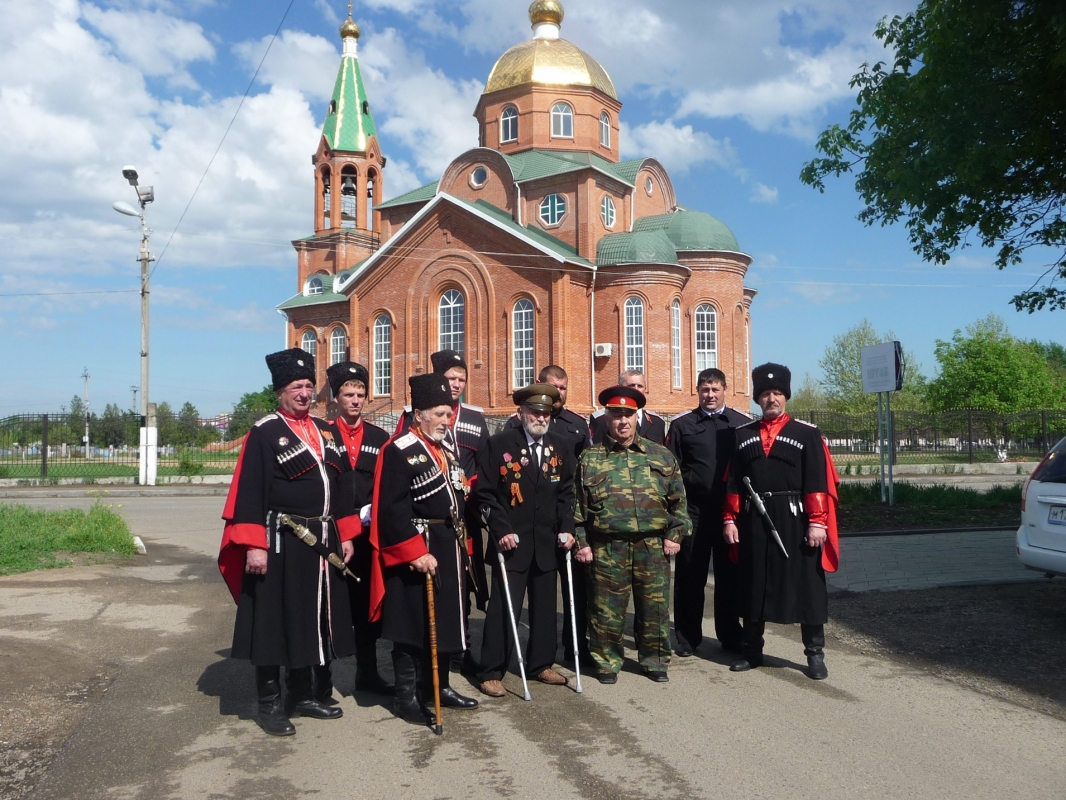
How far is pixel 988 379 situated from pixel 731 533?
132 feet

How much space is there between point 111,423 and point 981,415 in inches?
1100

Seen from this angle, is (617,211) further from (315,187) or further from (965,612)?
(965,612)

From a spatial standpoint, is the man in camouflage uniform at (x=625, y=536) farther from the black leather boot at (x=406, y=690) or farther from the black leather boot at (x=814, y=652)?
the black leather boot at (x=406, y=690)

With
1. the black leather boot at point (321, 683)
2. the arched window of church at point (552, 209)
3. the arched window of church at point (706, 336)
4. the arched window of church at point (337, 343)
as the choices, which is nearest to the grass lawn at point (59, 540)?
the black leather boot at point (321, 683)

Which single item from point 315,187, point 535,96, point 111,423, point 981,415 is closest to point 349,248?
point 315,187

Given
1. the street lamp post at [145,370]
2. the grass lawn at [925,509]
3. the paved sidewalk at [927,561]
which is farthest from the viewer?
the street lamp post at [145,370]

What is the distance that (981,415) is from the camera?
30250mm

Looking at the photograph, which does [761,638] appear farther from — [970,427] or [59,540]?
[970,427]

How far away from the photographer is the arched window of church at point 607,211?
3222 cm

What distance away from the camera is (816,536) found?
5785 millimetres

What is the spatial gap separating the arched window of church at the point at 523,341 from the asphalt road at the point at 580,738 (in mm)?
24071

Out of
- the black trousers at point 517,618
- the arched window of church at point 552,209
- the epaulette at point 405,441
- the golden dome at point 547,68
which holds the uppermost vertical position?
the golden dome at point 547,68

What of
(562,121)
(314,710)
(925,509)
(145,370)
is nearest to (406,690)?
(314,710)

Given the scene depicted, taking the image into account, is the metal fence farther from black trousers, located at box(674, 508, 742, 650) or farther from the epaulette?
the epaulette
